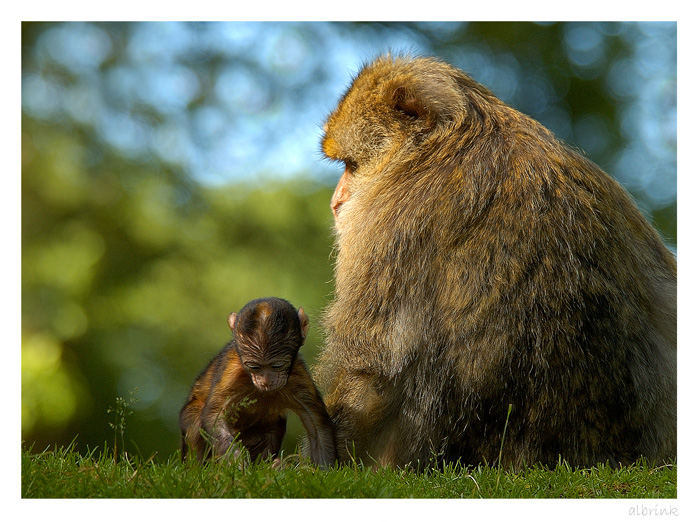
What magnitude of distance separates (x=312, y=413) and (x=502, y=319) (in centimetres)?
119

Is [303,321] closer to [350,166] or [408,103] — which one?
[350,166]

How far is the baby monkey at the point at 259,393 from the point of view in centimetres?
441

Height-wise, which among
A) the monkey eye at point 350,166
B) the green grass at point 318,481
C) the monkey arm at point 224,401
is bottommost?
the green grass at point 318,481

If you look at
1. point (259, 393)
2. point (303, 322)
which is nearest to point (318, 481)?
point (259, 393)

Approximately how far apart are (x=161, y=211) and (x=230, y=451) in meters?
8.14

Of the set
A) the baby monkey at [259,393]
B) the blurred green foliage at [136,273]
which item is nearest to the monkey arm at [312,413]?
the baby monkey at [259,393]

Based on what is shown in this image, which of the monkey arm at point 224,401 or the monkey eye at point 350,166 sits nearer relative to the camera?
the monkey arm at point 224,401

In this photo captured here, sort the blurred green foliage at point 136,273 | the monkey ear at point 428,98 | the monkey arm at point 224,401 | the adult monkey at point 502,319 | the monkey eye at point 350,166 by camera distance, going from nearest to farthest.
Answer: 1. the adult monkey at point 502,319
2. the monkey arm at point 224,401
3. the monkey ear at point 428,98
4. the monkey eye at point 350,166
5. the blurred green foliage at point 136,273

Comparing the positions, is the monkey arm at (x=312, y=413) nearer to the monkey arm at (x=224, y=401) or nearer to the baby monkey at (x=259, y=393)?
the baby monkey at (x=259, y=393)

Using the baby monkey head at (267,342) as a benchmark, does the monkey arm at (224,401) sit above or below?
below

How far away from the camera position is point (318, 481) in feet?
12.1

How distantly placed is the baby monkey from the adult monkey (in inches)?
9.0

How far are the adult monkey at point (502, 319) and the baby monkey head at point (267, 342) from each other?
35cm
